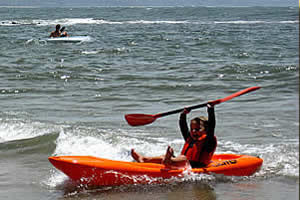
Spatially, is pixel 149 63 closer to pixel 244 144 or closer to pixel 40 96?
pixel 40 96

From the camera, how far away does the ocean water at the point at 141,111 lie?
207 inches

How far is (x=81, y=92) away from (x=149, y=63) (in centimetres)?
443

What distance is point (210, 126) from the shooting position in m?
5.20

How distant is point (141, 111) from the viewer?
30.2ft

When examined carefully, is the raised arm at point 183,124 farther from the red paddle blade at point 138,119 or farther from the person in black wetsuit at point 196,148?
the red paddle blade at point 138,119


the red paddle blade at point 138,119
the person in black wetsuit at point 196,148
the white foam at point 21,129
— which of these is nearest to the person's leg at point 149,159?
the person in black wetsuit at point 196,148

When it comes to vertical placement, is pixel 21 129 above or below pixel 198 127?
below

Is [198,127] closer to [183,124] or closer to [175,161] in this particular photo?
[183,124]

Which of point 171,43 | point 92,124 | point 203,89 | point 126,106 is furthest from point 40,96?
point 171,43

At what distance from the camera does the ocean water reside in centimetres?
527

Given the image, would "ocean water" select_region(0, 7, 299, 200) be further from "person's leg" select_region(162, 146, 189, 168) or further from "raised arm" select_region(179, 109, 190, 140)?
"raised arm" select_region(179, 109, 190, 140)

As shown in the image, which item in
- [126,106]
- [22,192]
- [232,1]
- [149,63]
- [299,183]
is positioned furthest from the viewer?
[232,1]

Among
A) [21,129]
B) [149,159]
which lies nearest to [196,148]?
[149,159]

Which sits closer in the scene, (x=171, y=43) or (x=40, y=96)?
(x=40, y=96)
